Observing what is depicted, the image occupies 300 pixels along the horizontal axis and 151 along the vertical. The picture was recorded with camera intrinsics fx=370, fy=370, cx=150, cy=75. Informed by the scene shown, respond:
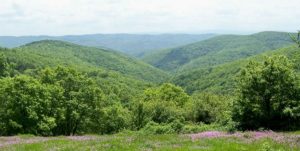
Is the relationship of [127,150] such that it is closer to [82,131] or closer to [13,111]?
[13,111]

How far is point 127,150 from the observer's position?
15414 mm

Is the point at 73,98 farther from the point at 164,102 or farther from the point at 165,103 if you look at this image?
the point at 164,102

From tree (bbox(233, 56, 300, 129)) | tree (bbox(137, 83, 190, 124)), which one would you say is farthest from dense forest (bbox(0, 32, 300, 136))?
tree (bbox(137, 83, 190, 124))

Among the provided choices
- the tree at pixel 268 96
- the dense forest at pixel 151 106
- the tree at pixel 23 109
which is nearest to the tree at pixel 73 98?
the dense forest at pixel 151 106

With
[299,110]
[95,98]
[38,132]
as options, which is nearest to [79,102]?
[95,98]

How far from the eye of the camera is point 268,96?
2858 centimetres

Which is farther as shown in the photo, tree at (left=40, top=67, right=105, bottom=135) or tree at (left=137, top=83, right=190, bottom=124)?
tree at (left=137, top=83, right=190, bottom=124)

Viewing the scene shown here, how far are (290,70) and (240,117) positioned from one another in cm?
540

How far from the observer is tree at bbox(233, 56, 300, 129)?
27.6 meters

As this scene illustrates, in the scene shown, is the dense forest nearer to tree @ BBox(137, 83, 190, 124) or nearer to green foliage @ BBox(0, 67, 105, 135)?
green foliage @ BBox(0, 67, 105, 135)

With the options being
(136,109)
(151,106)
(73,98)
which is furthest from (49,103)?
(136,109)

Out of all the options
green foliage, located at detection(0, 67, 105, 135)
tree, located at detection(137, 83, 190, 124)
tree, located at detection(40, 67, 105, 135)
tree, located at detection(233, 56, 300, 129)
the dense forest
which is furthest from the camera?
tree, located at detection(137, 83, 190, 124)

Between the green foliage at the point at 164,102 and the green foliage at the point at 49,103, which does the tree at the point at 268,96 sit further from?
the green foliage at the point at 49,103

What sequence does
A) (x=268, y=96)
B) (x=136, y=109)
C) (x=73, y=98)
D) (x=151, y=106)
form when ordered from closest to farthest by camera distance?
(x=268, y=96) < (x=73, y=98) < (x=151, y=106) < (x=136, y=109)
